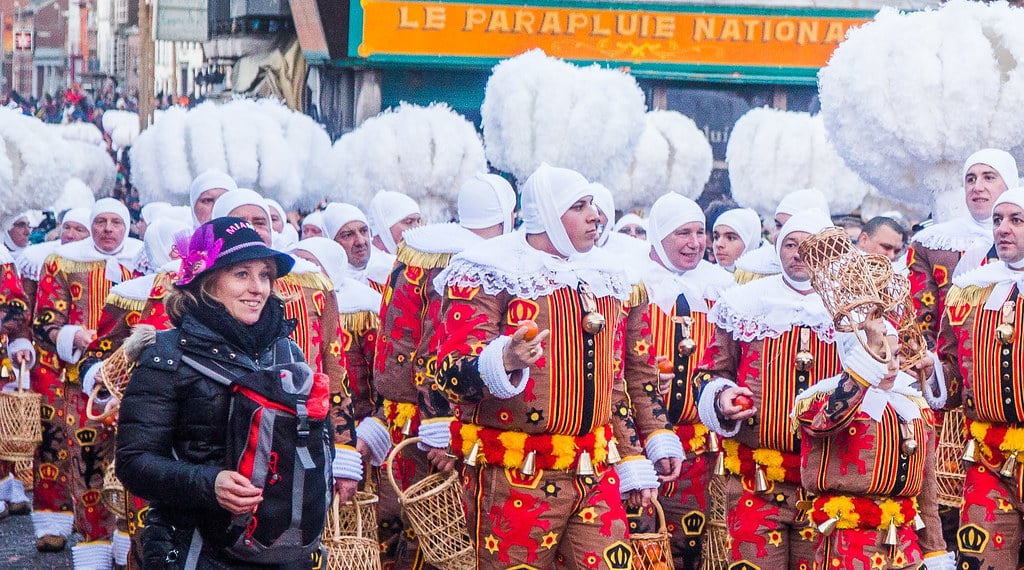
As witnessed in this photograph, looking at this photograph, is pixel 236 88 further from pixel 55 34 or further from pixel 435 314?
pixel 55 34

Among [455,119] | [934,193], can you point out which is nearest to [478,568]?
[934,193]

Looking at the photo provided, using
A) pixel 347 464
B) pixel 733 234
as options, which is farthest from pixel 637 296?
pixel 733 234

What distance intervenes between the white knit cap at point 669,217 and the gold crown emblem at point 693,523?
1357 millimetres

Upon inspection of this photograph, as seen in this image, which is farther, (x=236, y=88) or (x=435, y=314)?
(x=236, y=88)

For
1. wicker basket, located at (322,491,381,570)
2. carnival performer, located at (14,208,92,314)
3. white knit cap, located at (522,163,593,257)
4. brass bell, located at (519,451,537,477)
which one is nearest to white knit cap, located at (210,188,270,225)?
wicker basket, located at (322,491,381,570)

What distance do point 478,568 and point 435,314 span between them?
1265mm

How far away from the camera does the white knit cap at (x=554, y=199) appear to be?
6207 mm

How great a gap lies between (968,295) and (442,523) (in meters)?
2.68

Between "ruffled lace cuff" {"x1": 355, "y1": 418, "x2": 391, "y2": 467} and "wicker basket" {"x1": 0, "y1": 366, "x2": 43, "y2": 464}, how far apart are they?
2.64m

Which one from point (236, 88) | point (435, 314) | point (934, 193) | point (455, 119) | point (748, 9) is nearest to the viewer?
point (435, 314)

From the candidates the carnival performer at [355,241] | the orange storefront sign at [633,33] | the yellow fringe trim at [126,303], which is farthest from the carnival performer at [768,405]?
the orange storefront sign at [633,33]

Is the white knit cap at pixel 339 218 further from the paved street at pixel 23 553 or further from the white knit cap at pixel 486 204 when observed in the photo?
the paved street at pixel 23 553

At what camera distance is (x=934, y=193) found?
9.90 meters

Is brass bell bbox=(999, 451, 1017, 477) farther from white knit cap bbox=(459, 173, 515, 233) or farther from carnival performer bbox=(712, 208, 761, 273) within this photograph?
carnival performer bbox=(712, 208, 761, 273)
